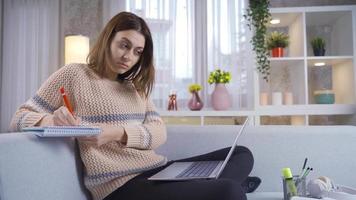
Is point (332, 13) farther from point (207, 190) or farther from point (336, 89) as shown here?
point (207, 190)

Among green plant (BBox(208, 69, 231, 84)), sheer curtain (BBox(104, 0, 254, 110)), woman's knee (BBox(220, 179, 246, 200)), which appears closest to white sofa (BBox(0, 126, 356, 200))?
woman's knee (BBox(220, 179, 246, 200))

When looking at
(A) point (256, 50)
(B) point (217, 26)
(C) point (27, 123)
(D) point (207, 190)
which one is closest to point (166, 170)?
(D) point (207, 190)

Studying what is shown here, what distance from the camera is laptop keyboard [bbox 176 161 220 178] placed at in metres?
0.92

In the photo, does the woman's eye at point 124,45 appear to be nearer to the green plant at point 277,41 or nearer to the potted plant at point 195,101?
the potted plant at point 195,101

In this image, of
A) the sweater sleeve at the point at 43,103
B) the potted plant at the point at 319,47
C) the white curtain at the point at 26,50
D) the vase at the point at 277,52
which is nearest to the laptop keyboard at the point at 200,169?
the sweater sleeve at the point at 43,103

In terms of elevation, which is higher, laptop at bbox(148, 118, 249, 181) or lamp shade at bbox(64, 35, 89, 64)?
lamp shade at bbox(64, 35, 89, 64)

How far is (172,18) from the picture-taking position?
2904mm

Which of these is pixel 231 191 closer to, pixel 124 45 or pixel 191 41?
pixel 124 45

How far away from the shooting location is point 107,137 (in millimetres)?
859

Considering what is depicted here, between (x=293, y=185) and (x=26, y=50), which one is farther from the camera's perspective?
(x=26, y=50)

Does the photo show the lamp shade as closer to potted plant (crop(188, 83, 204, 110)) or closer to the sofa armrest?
potted plant (crop(188, 83, 204, 110))

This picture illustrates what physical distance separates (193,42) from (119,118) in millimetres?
2018

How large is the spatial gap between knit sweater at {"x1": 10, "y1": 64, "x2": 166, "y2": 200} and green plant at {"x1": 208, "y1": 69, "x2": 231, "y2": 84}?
5.11ft

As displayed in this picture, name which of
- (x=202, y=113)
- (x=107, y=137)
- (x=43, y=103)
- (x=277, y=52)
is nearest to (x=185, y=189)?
(x=107, y=137)
